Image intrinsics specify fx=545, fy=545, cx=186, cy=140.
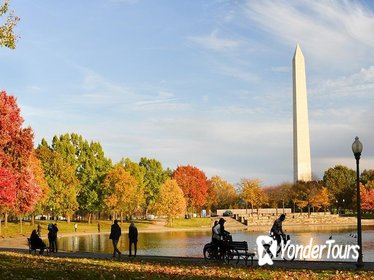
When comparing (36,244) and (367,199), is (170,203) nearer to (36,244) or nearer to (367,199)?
(367,199)

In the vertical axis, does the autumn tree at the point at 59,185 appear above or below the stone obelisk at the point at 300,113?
below

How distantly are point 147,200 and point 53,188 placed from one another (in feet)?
98.2

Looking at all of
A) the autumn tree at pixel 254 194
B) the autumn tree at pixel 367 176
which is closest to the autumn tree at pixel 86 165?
the autumn tree at pixel 254 194

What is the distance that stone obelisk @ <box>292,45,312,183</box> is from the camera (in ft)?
294

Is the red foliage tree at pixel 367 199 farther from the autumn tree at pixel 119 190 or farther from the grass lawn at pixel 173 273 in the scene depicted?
the grass lawn at pixel 173 273

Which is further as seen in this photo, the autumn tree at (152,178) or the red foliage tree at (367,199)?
the red foliage tree at (367,199)

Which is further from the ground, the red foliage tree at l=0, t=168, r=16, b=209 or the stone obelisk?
the stone obelisk

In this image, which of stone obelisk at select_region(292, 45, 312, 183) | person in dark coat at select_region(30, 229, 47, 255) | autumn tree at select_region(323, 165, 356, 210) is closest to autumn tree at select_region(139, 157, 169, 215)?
stone obelisk at select_region(292, 45, 312, 183)

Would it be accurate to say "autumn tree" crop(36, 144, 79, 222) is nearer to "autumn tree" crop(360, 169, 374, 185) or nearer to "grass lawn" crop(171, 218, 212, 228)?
"grass lawn" crop(171, 218, 212, 228)

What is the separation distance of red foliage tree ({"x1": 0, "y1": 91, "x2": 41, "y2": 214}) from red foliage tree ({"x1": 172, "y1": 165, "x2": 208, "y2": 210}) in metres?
59.0

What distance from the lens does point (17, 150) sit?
51562 mm

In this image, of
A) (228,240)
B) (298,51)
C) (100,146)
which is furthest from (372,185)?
(228,240)

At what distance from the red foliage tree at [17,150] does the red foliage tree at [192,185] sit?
5897 centimetres

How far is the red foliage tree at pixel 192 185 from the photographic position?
110750mm
